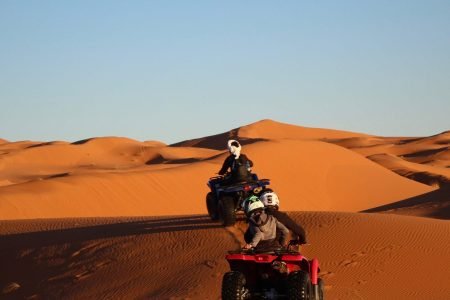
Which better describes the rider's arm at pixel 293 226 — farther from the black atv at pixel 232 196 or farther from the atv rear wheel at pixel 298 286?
the black atv at pixel 232 196

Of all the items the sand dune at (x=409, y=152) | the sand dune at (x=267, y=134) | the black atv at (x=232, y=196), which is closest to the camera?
the black atv at (x=232, y=196)

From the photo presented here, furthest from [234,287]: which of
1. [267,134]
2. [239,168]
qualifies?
[267,134]

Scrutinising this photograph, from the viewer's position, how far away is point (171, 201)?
1485 inches

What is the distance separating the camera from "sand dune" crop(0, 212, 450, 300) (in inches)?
503

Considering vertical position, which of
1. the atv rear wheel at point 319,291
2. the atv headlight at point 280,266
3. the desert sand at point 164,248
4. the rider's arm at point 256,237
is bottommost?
the desert sand at point 164,248

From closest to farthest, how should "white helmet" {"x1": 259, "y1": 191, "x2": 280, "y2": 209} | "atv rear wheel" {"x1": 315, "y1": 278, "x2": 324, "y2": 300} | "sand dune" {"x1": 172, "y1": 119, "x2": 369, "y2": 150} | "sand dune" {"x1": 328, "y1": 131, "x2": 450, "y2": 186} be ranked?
"atv rear wheel" {"x1": 315, "y1": 278, "x2": 324, "y2": 300}, "white helmet" {"x1": 259, "y1": 191, "x2": 280, "y2": 209}, "sand dune" {"x1": 328, "y1": 131, "x2": 450, "y2": 186}, "sand dune" {"x1": 172, "y1": 119, "x2": 369, "y2": 150}

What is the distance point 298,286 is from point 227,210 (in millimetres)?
6663

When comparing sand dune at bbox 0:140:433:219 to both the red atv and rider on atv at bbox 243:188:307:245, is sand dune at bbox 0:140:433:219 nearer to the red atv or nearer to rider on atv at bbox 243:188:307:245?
rider on atv at bbox 243:188:307:245

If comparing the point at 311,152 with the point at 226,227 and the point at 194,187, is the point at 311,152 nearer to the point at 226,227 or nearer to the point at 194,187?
the point at 194,187

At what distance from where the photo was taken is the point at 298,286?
8289 mm

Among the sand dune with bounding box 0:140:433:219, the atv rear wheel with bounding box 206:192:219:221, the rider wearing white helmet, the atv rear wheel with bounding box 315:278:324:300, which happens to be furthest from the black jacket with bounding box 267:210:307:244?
the sand dune with bounding box 0:140:433:219

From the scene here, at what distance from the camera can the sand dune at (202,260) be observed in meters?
12.8

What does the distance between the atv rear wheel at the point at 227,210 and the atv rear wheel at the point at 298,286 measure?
661 cm

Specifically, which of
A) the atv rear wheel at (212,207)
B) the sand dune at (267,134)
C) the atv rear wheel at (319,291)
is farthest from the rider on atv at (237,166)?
the sand dune at (267,134)
